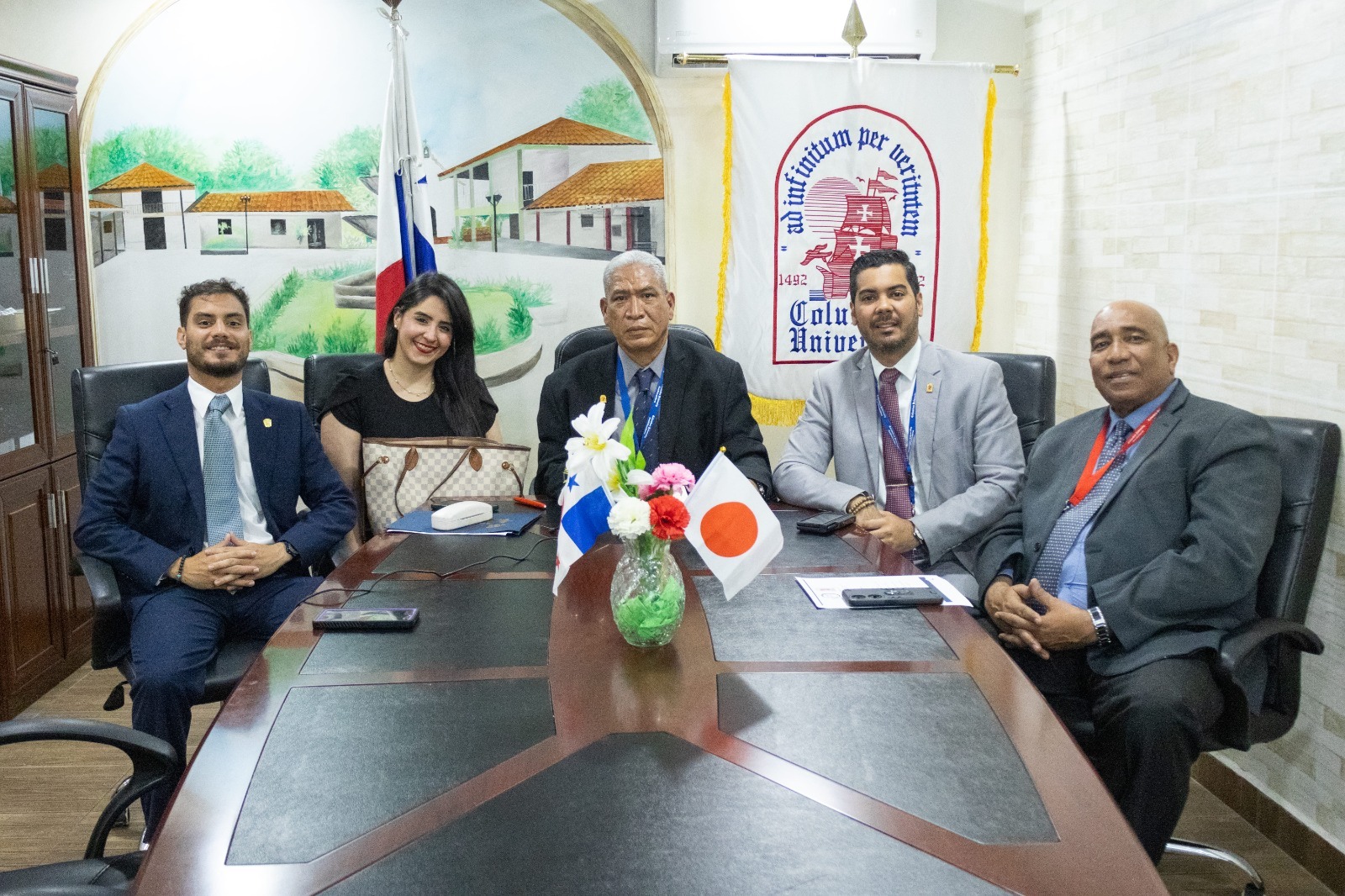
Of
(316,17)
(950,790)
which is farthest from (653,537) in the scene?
(316,17)

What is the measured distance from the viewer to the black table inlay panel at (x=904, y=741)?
1252 mm

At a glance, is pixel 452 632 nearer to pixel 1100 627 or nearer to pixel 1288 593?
pixel 1100 627

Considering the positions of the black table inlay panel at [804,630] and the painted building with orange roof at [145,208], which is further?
the painted building with orange roof at [145,208]

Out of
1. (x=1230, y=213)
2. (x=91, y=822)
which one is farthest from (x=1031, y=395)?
(x=91, y=822)

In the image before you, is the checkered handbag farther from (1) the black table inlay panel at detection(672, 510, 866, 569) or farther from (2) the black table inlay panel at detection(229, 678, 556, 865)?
(2) the black table inlay panel at detection(229, 678, 556, 865)

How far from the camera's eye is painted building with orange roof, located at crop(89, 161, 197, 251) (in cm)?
414

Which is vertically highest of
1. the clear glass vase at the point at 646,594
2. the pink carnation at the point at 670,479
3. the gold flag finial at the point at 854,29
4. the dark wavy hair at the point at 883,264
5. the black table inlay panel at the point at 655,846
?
the gold flag finial at the point at 854,29

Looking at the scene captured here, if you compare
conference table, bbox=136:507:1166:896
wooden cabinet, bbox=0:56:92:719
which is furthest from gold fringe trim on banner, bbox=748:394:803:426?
wooden cabinet, bbox=0:56:92:719

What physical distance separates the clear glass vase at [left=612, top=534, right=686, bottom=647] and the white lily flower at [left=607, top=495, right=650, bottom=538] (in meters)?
0.05

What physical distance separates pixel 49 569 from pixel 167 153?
63.7 inches

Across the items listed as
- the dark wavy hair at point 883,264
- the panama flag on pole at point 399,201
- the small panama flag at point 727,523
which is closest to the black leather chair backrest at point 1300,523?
the dark wavy hair at point 883,264

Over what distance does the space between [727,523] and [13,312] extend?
9.40ft

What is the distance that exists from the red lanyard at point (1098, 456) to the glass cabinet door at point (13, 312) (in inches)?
126

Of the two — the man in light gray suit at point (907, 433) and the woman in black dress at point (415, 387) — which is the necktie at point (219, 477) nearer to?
the woman in black dress at point (415, 387)
